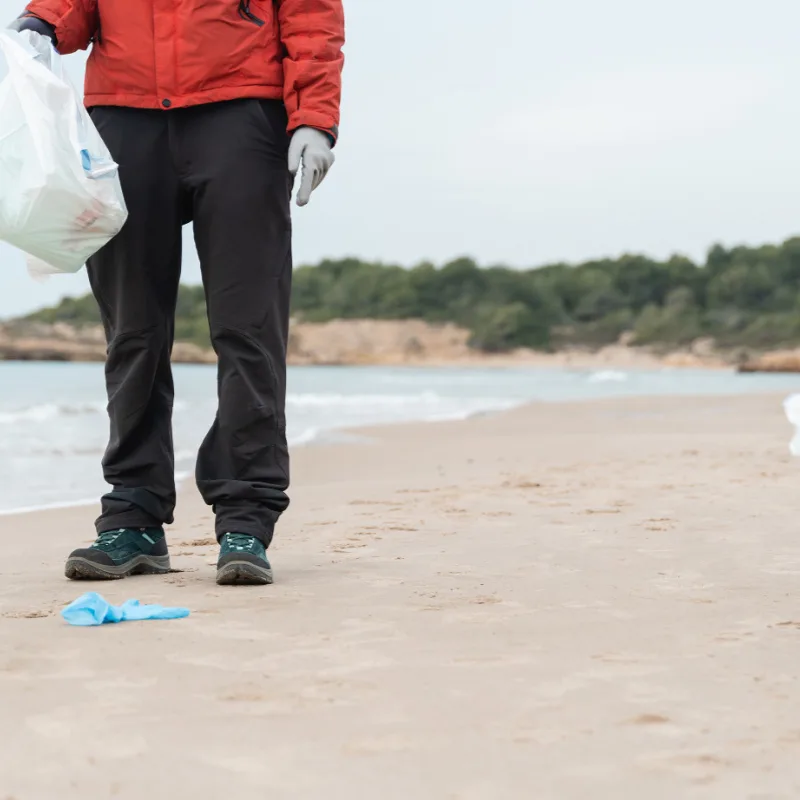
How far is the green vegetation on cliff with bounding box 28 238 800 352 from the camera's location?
6228 centimetres

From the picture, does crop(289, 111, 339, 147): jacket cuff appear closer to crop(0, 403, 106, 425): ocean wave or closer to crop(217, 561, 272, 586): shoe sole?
crop(217, 561, 272, 586): shoe sole

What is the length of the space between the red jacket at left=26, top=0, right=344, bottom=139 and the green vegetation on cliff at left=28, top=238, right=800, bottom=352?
5638 centimetres

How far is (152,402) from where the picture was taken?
317 cm

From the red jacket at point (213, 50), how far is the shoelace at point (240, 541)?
1.06 m

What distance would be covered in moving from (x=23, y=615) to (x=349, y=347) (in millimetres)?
64062

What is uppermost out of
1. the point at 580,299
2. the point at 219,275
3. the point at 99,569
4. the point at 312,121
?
the point at 580,299

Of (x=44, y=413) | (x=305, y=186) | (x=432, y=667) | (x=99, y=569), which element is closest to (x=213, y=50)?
(x=305, y=186)

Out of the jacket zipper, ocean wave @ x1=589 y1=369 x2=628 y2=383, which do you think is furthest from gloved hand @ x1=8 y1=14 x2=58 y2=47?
ocean wave @ x1=589 y1=369 x2=628 y2=383

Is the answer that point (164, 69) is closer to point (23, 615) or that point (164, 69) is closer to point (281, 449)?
point (281, 449)

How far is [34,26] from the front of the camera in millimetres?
2973

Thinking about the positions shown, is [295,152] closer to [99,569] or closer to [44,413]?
[99,569]

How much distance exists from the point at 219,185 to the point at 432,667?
4.81ft

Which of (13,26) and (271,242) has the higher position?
(13,26)

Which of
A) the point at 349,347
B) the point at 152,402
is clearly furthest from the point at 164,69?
the point at 349,347
